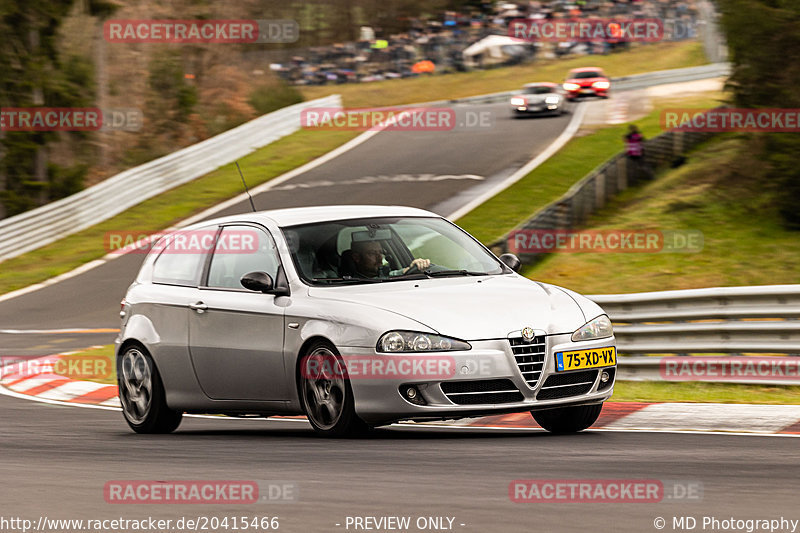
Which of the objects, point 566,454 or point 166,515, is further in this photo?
point 566,454

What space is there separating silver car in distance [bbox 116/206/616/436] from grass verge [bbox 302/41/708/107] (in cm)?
4872

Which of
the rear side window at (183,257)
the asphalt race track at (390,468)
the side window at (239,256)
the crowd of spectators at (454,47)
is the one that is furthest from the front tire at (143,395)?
the crowd of spectators at (454,47)

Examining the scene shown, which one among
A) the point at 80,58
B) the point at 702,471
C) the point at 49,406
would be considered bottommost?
the point at 49,406

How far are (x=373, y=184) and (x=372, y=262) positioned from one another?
2092 cm

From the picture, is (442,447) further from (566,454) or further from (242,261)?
(242,261)

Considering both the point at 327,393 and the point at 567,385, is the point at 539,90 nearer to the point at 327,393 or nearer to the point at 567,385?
the point at 567,385

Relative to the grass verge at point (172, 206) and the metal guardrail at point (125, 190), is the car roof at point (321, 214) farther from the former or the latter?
the metal guardrail at point (125, 190)

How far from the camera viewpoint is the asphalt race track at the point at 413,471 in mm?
5613

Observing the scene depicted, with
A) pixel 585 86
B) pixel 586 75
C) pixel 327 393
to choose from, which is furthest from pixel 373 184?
pixel 327 393

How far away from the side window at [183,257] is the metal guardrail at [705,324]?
4.04 meters

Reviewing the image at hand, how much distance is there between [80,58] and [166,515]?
3150 centimetres

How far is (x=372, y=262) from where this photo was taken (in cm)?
899

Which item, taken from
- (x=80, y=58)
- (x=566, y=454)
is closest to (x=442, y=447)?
(x=566, y=454)

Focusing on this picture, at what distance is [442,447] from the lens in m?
7.86
